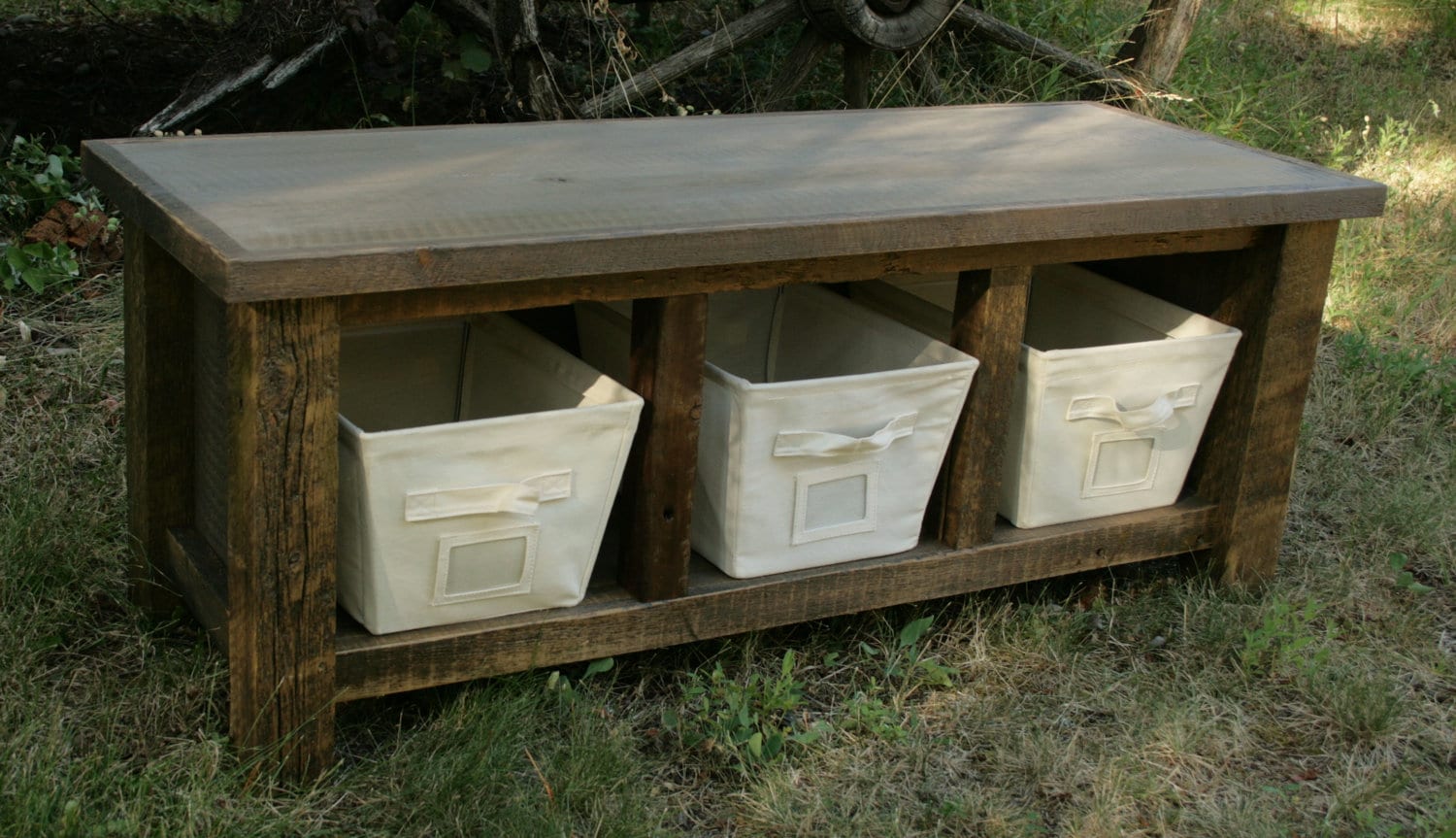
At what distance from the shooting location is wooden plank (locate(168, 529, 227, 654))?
2072mm

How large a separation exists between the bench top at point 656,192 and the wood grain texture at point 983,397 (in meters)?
0.13

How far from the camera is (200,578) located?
2135 millimetres

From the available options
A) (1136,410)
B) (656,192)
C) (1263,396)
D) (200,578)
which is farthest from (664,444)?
(1263,396)

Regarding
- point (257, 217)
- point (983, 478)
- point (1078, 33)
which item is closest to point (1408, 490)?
point (983, 478)

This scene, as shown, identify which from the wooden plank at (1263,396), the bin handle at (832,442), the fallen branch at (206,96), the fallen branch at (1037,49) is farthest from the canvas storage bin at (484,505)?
the fallen branch at (1037,49)

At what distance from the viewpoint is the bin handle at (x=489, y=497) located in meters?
1.93

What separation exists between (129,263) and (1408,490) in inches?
97.1

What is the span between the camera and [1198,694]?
7.86 feet

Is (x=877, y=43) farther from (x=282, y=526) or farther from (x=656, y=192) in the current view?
(x=282, y=526)

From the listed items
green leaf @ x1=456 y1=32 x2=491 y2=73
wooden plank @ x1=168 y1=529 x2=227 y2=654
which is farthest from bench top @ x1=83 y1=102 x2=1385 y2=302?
green leaf @ x1=456 y1=32 x2=491 y2=73

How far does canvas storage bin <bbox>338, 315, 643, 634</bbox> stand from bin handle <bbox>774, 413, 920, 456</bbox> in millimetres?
250

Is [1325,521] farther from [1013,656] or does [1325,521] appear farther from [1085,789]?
[1085,789]

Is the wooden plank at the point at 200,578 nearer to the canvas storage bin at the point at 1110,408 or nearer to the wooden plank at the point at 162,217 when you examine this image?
the wooden plank at the point at 162,217

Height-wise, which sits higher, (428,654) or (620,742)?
(428,654)
